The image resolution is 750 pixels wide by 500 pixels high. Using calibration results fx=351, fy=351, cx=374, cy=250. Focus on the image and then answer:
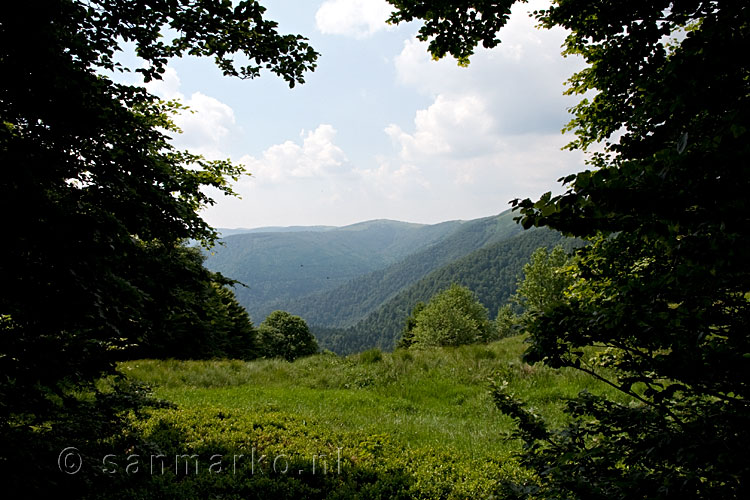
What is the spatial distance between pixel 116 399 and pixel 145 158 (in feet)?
9.73

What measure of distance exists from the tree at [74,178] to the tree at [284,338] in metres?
49.8

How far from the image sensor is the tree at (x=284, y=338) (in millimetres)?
51531

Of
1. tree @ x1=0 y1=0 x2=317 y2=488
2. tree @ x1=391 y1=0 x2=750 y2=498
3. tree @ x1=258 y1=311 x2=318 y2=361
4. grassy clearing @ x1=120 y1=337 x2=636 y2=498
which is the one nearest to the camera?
tree @ x1=391 y1=0 x2=750 y2=498

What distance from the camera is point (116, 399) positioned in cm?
432

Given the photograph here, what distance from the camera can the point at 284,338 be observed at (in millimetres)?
53094

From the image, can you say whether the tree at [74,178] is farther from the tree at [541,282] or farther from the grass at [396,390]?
the tree at [541,282]

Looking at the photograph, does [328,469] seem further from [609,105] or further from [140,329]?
[609,105]

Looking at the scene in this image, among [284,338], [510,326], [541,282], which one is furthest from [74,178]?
[284,338]

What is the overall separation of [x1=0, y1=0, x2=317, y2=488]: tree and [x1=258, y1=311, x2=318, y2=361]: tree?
49.8 metres

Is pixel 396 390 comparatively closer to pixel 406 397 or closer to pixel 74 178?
pixel 406 397

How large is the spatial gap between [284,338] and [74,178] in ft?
172

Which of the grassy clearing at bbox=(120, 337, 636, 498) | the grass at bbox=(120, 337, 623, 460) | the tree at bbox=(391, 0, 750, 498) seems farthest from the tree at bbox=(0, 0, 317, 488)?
the grass at bbox=(120, 337, 623, 460)

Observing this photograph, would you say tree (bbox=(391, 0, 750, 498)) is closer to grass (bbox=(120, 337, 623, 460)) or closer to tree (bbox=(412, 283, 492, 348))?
grass (bbox=(120, 337, 623, 460))

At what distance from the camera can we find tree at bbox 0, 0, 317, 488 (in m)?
2.85
